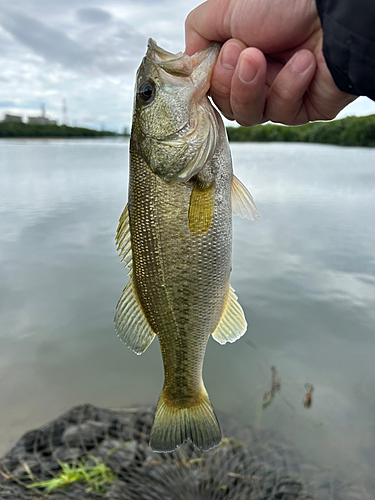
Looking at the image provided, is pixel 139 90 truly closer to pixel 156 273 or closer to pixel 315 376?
pixel 156 273

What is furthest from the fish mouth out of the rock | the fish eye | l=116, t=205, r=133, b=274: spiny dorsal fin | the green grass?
the rock

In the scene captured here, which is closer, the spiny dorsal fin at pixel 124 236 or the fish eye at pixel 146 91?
the fish eye at pixel 146 91

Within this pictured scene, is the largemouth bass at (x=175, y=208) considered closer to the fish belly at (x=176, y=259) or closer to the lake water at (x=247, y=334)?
the fish belly at (x=176, y=259)

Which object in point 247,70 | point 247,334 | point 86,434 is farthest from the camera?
point 247,334

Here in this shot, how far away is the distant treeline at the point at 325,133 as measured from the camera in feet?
182

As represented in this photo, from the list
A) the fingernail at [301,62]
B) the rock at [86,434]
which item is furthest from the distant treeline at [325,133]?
the fingernail at [301,62]

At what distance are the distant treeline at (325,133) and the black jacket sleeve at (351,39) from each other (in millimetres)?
49723

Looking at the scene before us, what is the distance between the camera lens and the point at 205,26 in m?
2.01

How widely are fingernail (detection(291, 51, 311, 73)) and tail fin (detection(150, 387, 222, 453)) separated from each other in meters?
1.98

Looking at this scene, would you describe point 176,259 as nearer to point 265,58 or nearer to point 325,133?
point 265,58

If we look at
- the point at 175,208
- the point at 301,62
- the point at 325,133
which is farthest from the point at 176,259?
the point at 325,133

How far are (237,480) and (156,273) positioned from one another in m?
2.53

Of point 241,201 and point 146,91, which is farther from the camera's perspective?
point 241,201

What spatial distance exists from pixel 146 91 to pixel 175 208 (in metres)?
0.66
